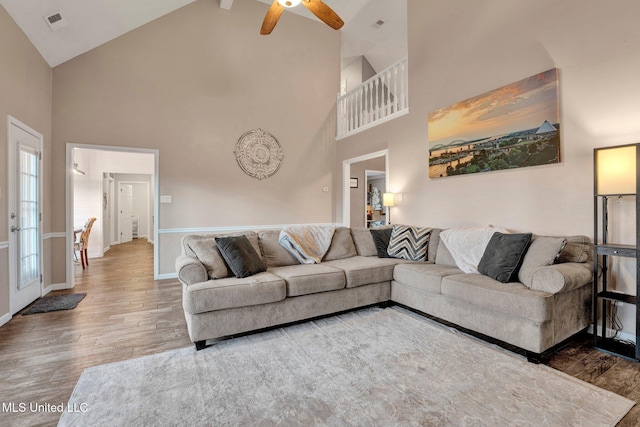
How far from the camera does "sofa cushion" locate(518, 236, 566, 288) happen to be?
8.04 ft

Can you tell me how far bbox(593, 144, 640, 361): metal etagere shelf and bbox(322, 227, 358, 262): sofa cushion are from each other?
7.66 feet

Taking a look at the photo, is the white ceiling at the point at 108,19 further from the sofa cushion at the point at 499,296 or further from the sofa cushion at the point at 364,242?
the sofa cushion at the point at 499,296

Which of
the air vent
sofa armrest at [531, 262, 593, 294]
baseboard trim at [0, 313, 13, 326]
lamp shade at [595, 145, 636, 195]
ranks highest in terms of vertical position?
the air vent

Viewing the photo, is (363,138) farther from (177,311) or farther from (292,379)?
(292,379)

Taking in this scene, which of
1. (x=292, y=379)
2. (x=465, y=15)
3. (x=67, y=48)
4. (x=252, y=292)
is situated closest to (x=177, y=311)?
(x=252, y=292)

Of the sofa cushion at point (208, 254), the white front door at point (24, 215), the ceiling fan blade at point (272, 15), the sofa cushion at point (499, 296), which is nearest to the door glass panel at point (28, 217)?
the white front door at point (24, 215)

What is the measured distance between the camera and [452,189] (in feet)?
12.9

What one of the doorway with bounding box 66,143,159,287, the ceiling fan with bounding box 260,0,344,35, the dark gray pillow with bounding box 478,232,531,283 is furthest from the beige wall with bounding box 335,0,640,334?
the doorway with bounding box 66,143,159,287

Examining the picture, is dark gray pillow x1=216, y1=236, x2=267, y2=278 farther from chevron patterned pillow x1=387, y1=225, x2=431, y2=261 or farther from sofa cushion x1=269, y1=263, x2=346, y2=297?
chevron patterned pillow x1=387, y1=225, x2=431, y2=261

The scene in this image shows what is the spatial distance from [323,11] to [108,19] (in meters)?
3.02

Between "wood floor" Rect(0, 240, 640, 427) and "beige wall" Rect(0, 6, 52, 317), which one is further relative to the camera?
"beige wall" Rect(0, 6, 52, 317)

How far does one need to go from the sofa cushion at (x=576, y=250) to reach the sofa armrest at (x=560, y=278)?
6.1 inches

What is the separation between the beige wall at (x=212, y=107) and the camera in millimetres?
4305

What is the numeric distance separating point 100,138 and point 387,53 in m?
Result: 6.34
